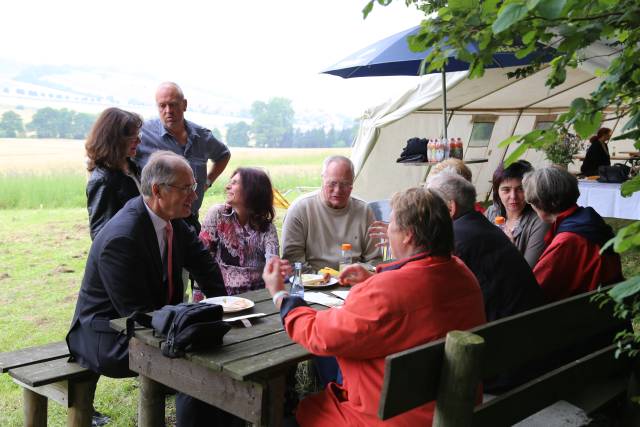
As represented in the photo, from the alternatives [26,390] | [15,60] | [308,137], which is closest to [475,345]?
[26,390]

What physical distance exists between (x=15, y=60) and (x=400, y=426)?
19911mm

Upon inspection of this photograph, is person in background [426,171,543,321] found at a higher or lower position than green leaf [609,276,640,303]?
lower

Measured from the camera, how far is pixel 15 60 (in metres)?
18.7

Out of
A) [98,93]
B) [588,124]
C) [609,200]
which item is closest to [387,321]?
[588,124]

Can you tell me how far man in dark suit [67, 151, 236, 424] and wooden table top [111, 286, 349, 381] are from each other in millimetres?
160

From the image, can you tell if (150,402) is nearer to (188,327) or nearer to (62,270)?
(188,327)

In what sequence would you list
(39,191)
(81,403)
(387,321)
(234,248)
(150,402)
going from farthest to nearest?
(39,191)
(234,248)
(81,403)
(150,402)
(387,321)

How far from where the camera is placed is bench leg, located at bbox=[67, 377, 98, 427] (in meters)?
2.72

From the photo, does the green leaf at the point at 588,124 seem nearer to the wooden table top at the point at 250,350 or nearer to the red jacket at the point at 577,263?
the wooden table top at the point at 250,350

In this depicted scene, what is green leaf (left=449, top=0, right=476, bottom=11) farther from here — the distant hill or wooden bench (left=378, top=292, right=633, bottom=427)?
the distant hill

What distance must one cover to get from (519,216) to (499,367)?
2256 millimetres

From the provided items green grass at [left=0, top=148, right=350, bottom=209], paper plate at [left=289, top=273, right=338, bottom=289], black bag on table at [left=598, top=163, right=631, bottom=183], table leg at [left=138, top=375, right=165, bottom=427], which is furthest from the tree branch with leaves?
green grass at [left=0, top=148, right=350, bottom=209]

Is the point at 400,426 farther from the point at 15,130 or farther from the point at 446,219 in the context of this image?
the point at 15,130

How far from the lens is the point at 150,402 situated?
8.07 feet
